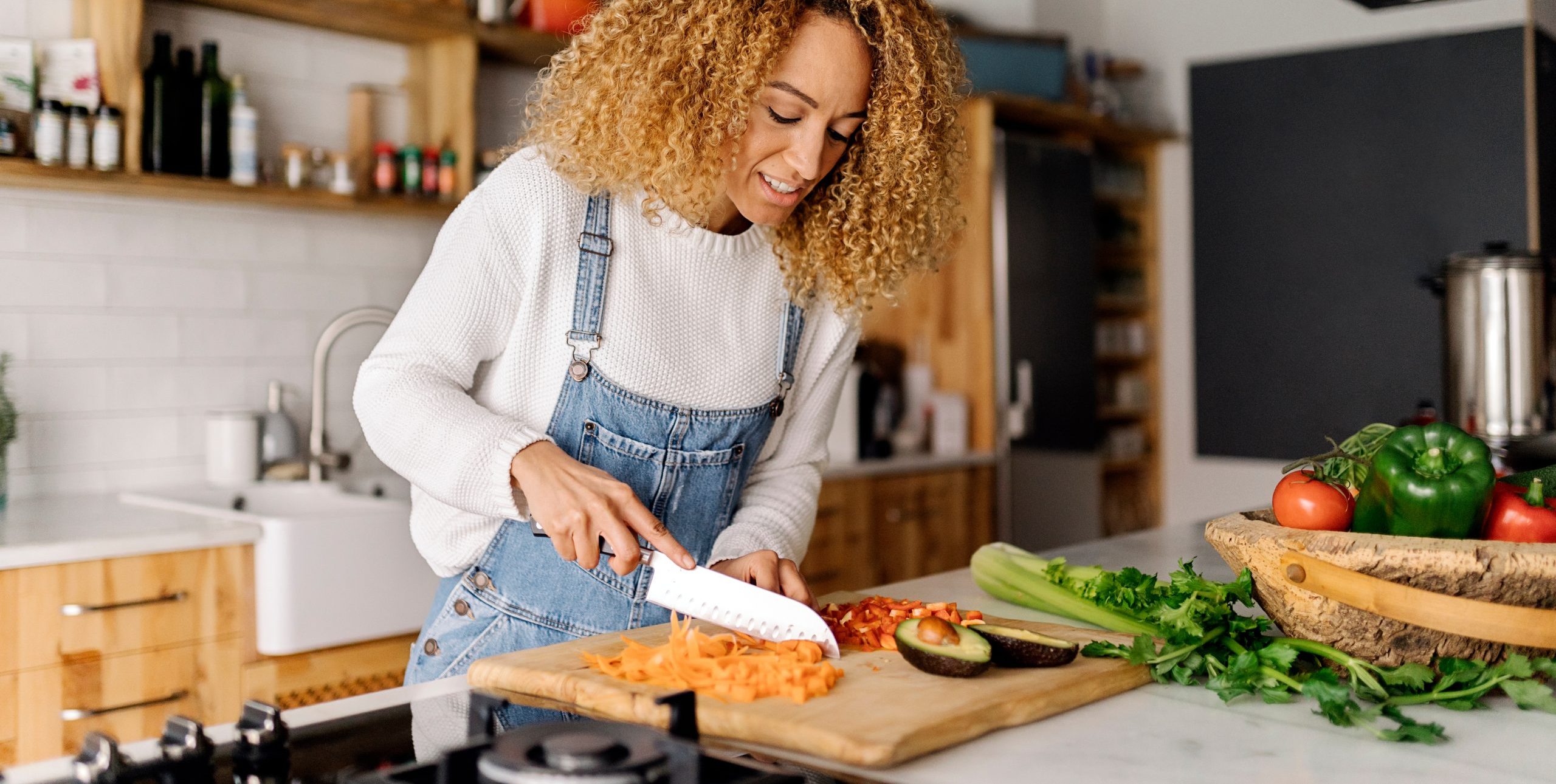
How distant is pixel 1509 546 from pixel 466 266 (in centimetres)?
116

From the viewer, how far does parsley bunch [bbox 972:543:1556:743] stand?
1.18 m

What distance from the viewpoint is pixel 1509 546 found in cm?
124

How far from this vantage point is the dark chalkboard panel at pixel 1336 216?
5.06 metres

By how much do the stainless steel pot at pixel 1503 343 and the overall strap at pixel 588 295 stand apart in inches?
101

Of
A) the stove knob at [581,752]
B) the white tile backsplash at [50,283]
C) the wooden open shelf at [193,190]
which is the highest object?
the wooden open shelf at [193,190]

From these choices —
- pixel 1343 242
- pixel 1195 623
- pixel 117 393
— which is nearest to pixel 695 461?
pixel 1195 623

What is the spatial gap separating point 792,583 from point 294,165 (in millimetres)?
2212

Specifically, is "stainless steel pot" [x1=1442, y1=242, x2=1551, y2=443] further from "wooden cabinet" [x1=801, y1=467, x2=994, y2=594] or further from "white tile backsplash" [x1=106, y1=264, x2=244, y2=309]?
"white tile backsplash" [x1=106, y1=264, x2=244, y2=309]

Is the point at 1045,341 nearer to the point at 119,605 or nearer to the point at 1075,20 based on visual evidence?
the point at 1075,20

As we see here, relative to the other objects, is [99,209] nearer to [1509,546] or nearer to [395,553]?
[395,553]

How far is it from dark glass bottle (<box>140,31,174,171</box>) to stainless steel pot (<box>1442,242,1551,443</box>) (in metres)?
3.22

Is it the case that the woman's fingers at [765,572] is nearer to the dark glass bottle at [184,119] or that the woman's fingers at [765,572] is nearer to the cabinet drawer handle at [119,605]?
the cabinet drawer handle at [119,605]

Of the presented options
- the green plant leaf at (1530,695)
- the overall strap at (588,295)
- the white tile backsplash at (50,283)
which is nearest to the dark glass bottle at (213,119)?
the white tile backsplash at (50,283)

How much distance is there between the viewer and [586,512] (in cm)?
142
